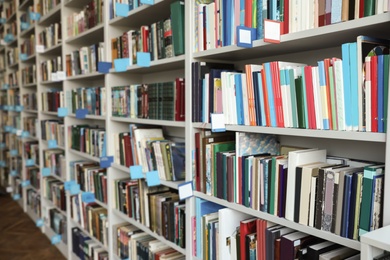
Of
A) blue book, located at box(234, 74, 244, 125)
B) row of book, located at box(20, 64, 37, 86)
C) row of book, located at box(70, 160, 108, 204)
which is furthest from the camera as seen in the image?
row of book, located at box(20, 64, 37, 86)

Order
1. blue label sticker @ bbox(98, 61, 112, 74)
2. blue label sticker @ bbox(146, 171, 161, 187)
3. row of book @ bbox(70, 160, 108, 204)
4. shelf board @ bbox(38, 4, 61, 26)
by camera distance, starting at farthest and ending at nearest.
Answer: shelf board @ bbox(38, 4, 61, 26) < row of book @ bbox(70, 160, 108, 204) < blue label sticker @ bbox(98, 61, 112, 74) < blue label sticker @ bbox(146, 171, 161, 187)

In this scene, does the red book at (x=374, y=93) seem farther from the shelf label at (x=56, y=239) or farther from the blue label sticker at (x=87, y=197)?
the shelf label at (x=56, y=239)

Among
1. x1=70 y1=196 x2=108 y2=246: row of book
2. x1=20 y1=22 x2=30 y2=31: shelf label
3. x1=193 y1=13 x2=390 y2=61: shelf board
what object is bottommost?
x1=70 y1=196 x2=108 y2=246: row of book

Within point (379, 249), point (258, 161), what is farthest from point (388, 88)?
point (258, 161)

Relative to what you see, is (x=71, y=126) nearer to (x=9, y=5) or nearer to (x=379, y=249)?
(x=379, y=249)

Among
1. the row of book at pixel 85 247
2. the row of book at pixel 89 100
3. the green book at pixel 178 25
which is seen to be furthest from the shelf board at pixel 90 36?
the row of book at pixel 85 247

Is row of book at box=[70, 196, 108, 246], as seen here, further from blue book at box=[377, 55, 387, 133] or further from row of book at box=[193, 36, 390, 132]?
blue book at box=[377, 55, 387, 133]

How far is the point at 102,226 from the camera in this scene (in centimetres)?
277

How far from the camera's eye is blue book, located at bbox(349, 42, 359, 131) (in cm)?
108

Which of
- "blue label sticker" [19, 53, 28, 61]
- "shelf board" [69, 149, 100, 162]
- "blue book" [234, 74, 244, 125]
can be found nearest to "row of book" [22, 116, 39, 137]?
"blue label sticker" [19, 53, 28, 61]

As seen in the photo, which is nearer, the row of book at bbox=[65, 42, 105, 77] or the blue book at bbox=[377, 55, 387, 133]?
the blue book at bbox=[377, 55, 387, 133]

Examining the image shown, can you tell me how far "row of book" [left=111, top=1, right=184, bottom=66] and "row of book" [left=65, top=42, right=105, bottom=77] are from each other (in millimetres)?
244

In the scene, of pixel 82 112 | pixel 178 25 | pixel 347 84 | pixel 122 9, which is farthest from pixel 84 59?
pixel 347 84

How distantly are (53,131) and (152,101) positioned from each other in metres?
2.05
